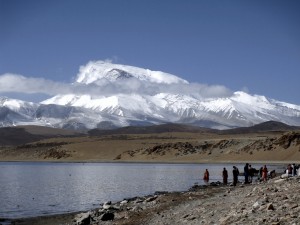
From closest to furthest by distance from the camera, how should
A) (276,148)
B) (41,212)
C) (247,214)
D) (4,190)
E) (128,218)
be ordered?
1. (247,214)
2. (128,218)
3. (41,212)
4. (4,190)
5. (276,148)

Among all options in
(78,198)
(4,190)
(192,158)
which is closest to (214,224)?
(78,198)

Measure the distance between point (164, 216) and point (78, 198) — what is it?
22.2 meters

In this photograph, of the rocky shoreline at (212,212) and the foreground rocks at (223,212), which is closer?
the foreground rocks at (223,212)

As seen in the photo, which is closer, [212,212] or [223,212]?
[223,212]

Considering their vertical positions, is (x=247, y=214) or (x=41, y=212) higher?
(x=247, y=214)

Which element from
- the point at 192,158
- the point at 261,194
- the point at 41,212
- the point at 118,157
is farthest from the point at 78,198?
the point at 118,157

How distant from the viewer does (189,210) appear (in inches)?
998

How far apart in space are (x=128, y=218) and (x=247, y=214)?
8.97 m

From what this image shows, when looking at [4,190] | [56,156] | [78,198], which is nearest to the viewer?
[78,198]

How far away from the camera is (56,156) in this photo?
609 ft

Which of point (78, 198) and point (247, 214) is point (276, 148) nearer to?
point (78, 198)

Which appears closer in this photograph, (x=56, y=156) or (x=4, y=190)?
(x=4, y=190)

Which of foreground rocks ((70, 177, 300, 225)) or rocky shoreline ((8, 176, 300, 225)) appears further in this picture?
rocky shoreline ((8, 176, 300, 225))

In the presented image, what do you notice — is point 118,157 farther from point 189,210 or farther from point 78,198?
point 189,210
